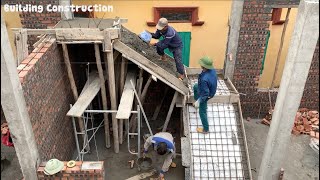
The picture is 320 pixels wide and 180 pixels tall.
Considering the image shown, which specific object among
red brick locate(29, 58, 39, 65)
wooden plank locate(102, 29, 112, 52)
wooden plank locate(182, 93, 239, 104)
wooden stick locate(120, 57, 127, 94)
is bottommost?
wooden plank locate(182, 93, 239, 104)

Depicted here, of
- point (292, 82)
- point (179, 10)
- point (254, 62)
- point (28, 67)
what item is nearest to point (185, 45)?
point (179, 10)

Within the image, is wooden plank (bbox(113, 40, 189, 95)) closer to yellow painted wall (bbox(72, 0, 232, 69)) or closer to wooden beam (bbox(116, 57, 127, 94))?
wooden beam (bbox(116, 57, 127, 94))

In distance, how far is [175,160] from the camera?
8.29 metres

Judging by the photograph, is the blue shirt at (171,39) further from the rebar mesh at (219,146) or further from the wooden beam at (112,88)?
the rebar mesh at (219,146)

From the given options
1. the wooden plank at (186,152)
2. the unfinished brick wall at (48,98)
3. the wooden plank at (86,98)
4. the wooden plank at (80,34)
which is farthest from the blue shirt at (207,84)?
the unfinished brick wall at (48,98)

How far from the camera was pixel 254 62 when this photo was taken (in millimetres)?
8953

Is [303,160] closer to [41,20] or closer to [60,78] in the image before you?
[60,78]

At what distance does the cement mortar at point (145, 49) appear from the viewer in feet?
25.7

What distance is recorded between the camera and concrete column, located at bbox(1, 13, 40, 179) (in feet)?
16.2

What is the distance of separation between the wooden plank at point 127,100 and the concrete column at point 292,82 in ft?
10.0

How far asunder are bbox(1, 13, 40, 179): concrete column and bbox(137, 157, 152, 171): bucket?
2.73 metres

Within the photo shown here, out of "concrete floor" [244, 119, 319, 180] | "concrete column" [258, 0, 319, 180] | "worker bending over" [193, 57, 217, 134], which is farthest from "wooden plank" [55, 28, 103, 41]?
"concrete floor" [244, 119, 319, 180]

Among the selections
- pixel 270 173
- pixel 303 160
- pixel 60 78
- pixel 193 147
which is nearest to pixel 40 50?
pixel 60 78

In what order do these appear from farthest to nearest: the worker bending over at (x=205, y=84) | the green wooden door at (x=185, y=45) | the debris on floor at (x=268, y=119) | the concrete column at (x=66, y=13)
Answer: the green wooden door at (x=185, y=45) < the debris on floor at (x=268, y=119) < the concrete column at (x=66, y=13) < the worker bending over at (x=205, y=84)
